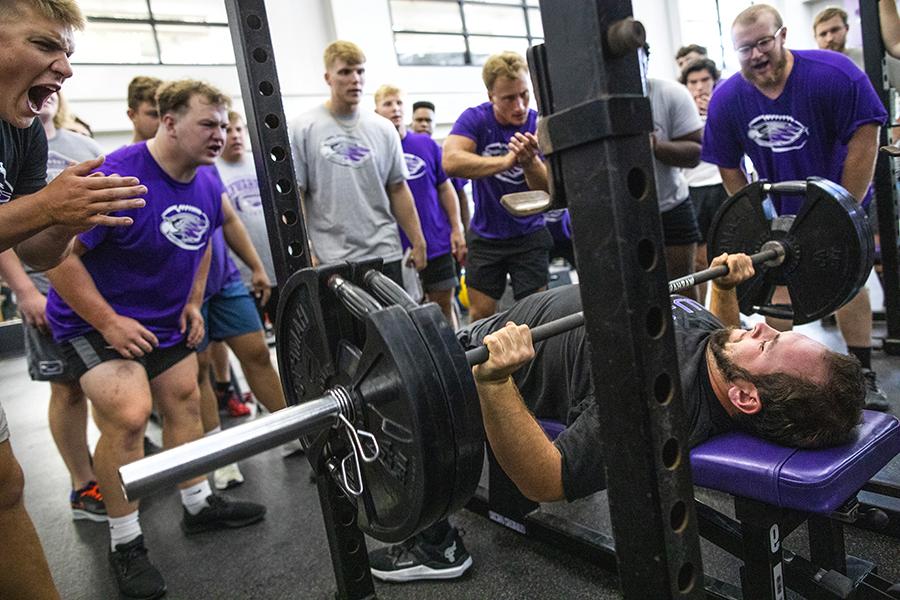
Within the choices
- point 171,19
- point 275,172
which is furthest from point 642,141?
point 171,19

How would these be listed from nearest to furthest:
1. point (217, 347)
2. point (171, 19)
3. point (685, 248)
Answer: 1. point (685, 248)
2. point (217, 347)
3. point (171, 19)

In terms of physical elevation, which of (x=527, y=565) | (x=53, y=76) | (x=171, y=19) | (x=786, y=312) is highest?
(x=171, y=19)

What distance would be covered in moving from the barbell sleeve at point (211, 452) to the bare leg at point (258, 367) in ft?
5.12

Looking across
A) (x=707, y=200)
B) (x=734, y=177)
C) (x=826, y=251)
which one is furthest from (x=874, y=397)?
(x=707, y=200)

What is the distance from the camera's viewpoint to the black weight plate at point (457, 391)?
76cm

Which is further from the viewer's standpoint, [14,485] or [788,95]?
[788,95]

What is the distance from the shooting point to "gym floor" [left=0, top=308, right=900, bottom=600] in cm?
149

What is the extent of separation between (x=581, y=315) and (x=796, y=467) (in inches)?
17.2

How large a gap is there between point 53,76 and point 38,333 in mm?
1136

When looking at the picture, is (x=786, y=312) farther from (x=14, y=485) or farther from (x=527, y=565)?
(x=14, y=485)

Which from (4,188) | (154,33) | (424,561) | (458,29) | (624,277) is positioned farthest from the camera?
(458,29)

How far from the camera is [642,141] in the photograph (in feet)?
2.02

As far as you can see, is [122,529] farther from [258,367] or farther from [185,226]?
[185,226]

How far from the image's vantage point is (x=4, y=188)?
3.93 ft
